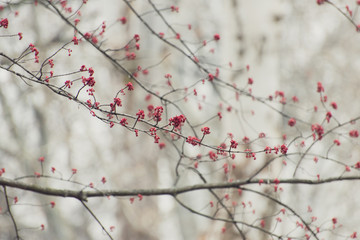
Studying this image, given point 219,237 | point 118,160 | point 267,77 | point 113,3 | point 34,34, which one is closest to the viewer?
point 219,237

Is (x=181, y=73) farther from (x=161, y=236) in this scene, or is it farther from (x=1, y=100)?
(x=161, y=236)

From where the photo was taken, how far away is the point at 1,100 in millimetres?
6477

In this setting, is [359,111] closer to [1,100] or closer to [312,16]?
[312,16]

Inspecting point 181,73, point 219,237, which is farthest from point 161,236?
point 219,237

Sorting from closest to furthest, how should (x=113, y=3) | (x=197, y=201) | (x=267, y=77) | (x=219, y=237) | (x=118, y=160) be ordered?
(x=219, y=237) → (x=267, y=77) → (x=197, y=201) → (x=113, y=3) → (x=118, y=160)

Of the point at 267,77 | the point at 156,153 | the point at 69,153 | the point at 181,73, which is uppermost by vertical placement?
the point at 156,153

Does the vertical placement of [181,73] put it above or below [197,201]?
above

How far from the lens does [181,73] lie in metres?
6.25

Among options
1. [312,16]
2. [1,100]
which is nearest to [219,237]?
[1,100]

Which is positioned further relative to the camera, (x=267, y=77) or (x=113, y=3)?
(x=113, y=3)

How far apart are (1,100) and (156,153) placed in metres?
3.96

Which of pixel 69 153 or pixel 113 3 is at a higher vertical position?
pixel 113 3

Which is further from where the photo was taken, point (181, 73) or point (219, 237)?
point (181, 73)

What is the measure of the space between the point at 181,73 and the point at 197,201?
160cm
